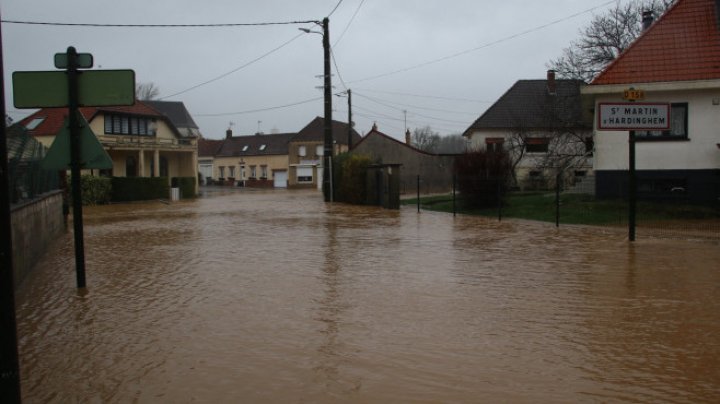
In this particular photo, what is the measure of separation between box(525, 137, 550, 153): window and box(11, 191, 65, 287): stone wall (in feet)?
99.1

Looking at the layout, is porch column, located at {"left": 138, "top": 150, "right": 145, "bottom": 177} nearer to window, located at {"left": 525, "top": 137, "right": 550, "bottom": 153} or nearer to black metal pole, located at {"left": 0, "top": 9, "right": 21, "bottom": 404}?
window, located at {"left": 525, "top": 137, "right": 550, "bottom": 153}

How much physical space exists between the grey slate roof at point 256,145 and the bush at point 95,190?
1503 inches

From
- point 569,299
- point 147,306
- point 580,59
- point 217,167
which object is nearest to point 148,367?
point 147,306

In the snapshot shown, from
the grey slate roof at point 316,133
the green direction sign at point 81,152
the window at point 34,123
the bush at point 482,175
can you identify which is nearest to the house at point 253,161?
the grey slate roof at point 316,133

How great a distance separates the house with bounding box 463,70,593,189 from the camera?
3291 centimetres

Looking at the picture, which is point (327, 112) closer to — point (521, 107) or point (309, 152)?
point (521, 107)

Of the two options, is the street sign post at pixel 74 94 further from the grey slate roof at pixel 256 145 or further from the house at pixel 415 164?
the grey slate roof at pixel 256 145

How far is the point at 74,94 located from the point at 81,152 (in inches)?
30.3

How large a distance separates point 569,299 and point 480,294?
1.04 m

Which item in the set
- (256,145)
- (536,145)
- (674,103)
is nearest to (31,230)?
(674,103)

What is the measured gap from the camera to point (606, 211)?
18531 mm

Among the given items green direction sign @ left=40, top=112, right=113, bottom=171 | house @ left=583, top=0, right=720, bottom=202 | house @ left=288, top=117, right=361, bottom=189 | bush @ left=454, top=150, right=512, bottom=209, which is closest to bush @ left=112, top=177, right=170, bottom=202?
bush @ left=454, top=150, right=512, bottom=209

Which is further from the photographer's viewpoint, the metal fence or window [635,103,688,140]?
window [635,103,688,140]

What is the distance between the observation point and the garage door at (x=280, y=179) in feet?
243
